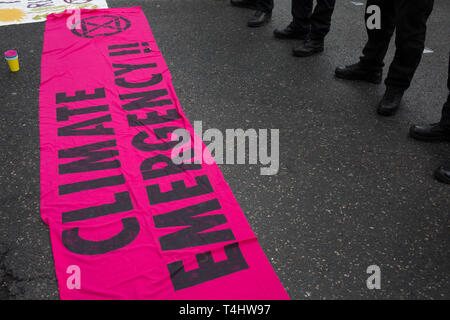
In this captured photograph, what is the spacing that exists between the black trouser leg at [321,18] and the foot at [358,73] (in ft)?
1.09

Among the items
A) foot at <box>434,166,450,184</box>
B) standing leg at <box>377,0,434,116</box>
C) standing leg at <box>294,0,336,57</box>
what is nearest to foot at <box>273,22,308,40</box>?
standing leg at <box>294,0,336,57</box>

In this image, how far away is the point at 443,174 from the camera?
1711 mm

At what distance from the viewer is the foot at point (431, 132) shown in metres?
1.92

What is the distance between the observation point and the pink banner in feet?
4.30

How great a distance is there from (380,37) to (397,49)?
28cm

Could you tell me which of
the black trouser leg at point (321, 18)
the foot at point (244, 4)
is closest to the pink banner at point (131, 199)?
the black trouser leg at point (321, 18)

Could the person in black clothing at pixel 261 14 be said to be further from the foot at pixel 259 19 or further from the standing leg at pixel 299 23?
the standing leg at pixel 299 23

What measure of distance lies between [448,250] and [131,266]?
4.01 ft

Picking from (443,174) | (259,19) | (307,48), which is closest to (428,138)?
(443,174)

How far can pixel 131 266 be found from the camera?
135 cm

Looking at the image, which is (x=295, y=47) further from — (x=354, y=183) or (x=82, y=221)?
(x=82, y=221)

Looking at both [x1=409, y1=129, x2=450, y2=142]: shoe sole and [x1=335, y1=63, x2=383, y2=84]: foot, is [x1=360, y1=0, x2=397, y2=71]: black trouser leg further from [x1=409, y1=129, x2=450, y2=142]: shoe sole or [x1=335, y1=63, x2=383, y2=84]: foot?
[x1=409, y1=129, x2=450, y2=142]: shoe sole

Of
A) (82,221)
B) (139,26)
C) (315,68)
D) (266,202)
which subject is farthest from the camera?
(139,26)

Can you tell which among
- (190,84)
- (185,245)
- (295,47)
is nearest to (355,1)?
(295,47)
